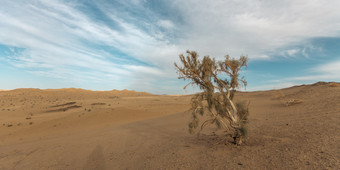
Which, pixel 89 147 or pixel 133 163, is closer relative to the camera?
pixel 133 163

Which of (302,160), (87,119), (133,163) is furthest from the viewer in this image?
(87,119)

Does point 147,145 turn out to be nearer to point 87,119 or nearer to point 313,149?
point 313,149

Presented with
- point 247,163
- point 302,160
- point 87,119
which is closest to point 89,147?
point 247,163

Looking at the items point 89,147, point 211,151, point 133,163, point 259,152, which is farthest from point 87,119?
point 259,152

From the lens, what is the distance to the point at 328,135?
6.00 m

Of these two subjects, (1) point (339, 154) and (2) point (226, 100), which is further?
(2) point (226, 100)

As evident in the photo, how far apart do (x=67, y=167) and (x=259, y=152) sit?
256 inches

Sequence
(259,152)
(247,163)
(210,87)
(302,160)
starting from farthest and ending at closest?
(210,87)
(259,152)
(247,163)
(302,160)

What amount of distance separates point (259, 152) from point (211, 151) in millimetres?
1534

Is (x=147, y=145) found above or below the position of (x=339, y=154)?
below

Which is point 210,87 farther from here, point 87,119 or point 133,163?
point 87,119

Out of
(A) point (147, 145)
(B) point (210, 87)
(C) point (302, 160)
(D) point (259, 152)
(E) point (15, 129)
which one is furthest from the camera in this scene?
(E) point (15, 129)

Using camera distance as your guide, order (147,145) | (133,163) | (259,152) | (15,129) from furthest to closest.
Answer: (15,129) < (147,145) < (133,163) < (259,152)

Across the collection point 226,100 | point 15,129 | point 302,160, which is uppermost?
point 226,100
